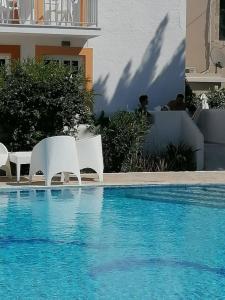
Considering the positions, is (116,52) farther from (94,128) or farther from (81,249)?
(81,249)

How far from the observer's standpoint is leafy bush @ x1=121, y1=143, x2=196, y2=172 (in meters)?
18.2

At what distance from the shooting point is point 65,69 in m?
17.2

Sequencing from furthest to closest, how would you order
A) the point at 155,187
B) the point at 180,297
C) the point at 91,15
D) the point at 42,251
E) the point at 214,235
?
the point at 91,15, the point at 155,187, the point at 214,235, the point at 42,251, the point at 180,297

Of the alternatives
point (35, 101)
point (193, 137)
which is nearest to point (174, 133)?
point (193, 137)

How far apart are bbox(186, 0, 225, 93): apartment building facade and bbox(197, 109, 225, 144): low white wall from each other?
54.8 feet

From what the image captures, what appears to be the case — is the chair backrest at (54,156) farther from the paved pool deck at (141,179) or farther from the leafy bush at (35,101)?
the leafy bush at (35,101)

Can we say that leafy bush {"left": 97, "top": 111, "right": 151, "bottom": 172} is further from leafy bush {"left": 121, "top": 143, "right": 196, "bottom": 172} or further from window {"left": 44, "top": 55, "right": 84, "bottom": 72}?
window {"left": 44, "top": 55, "right": 84, "bottom": 72}

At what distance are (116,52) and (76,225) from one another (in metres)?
10.2

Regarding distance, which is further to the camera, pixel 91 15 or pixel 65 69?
pixel 91 15

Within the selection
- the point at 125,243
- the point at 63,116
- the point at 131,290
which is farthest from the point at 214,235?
the point at 63,116

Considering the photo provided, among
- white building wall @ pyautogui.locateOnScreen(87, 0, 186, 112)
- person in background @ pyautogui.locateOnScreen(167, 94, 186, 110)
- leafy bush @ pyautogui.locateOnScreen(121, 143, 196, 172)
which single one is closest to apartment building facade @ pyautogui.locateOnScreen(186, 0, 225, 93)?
white building wall @ pyautogui.locateOnScreen(87, 0, 186, 112)

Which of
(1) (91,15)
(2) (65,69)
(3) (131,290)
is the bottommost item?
(3) (131,290)

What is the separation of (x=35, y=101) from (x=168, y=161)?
3.81 metres

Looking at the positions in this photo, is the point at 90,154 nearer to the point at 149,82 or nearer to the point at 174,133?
the point at 174,133
